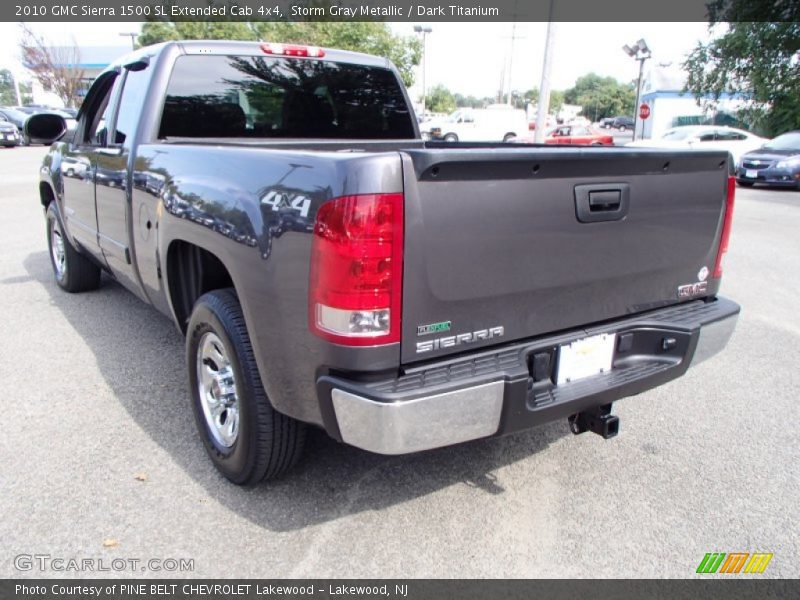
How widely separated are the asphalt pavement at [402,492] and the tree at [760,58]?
2482cm

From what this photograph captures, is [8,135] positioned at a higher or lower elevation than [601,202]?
lower

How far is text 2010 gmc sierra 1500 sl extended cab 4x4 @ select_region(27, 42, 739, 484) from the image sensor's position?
6.61ft

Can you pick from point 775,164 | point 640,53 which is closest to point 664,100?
point 640,53

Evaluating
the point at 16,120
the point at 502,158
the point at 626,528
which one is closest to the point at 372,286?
the point at 502,158

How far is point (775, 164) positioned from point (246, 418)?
17188 millimetres

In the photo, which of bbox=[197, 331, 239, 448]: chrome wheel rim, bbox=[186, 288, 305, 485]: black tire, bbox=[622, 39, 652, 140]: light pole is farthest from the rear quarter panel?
bbox=[622, 39, 652, 140]: light pole

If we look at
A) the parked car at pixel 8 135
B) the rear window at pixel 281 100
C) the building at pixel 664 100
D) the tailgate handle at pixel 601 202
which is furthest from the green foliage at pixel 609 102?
the tailgate handle at pixel 601 202

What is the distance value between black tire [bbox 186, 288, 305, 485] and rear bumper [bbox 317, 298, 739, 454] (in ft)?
1.50

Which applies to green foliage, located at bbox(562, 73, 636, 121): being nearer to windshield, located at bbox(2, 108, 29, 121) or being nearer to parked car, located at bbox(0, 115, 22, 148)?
windshield, located at bbox(2, 108, 29, 121)

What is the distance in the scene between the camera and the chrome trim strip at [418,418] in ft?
6.57

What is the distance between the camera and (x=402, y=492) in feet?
9.14

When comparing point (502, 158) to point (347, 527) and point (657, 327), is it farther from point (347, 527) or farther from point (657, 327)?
point (347, 527)

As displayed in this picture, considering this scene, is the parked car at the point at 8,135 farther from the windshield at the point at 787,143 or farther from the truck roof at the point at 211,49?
the windshield at the point at 787,143
